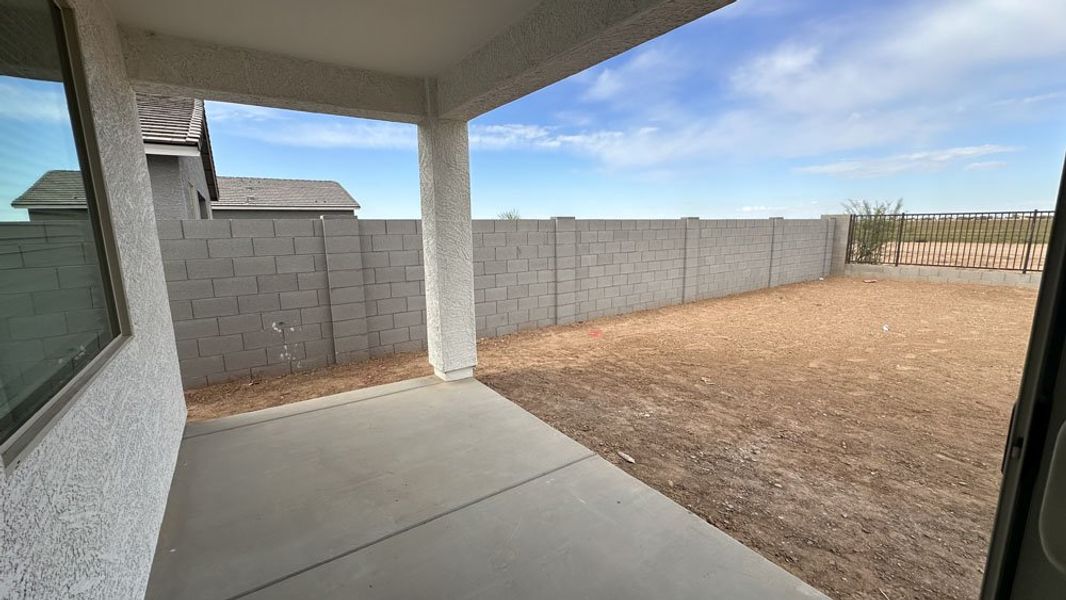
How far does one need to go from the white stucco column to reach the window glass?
94.8 inches

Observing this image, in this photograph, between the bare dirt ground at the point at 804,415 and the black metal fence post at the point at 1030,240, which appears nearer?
the bare dirt ground at the point at 804,415

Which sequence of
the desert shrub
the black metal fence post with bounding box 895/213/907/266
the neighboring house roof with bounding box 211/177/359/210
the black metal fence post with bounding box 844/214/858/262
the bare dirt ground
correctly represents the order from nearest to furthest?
the bare dirt ground → the black metal fence post with bounding box 895/213/907/266 → the desert shrub → the black metal fence post with bounding box 844/214/858/262 → the neighboring house roof with bounding box 211/177/359/210

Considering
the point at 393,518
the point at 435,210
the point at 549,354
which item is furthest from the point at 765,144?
the point at 393,518

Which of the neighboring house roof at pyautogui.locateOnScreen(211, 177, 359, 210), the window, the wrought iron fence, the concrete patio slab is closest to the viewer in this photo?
the window

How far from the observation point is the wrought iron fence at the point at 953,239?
10.4m

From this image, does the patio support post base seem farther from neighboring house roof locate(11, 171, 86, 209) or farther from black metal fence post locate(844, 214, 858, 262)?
black metal fence post locate(844, 214, 858, 262)

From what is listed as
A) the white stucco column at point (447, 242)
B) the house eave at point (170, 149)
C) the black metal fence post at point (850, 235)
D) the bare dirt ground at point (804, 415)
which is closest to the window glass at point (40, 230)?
the white stucco column at point (447, 242)

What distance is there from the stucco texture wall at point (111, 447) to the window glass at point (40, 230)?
0.13 m

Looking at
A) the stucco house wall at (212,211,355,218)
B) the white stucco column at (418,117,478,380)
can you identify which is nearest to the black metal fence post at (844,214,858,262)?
the white stucco column at (418,117,478,380)

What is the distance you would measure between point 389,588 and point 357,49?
11.2 ft

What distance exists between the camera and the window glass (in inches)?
44.8

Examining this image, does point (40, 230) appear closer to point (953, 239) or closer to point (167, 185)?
point (167, 185)

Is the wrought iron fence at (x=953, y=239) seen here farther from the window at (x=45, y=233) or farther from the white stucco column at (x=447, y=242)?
the window at (x=45, y=233)

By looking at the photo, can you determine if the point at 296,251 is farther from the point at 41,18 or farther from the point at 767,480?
the point at 767,480
